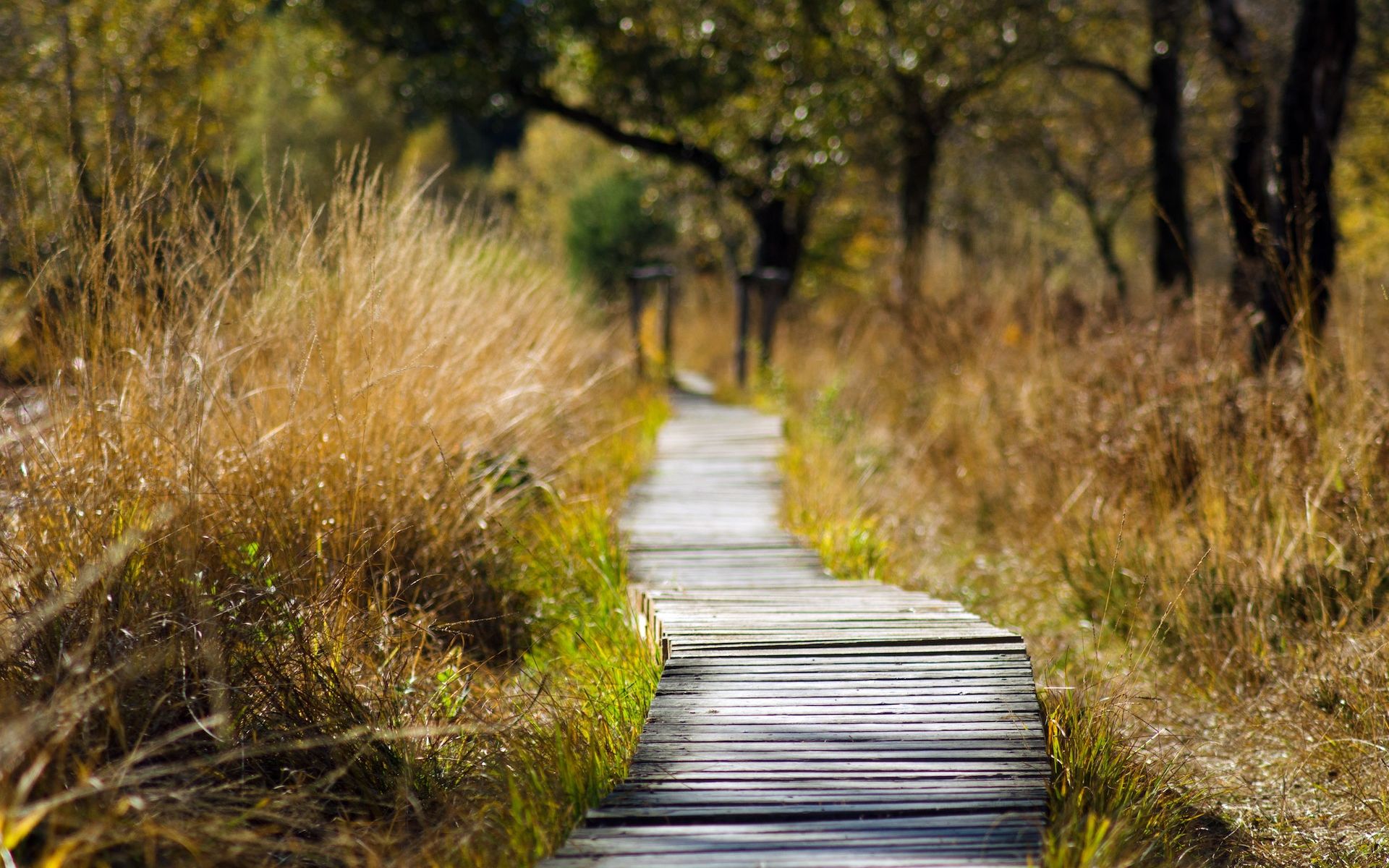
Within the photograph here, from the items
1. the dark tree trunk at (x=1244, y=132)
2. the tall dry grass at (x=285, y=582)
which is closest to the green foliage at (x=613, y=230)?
the dark tree trunk at (x=1244, y=132)

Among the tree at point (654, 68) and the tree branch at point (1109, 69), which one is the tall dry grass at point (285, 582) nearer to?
the tree at point (654, 68)

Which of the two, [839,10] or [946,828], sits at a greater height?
[839,10]

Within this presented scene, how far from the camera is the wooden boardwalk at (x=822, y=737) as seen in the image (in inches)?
80.2

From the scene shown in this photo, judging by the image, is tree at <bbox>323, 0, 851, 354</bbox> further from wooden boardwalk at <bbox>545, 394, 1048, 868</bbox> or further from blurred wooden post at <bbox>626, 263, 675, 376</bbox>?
wooden boardwalk at <bbox>545, 394, 1048, 868</bbox>

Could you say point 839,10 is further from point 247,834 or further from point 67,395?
point 247,834

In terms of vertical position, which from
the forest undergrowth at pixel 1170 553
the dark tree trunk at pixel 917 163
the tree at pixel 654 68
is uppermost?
the tree at pixel 654 68

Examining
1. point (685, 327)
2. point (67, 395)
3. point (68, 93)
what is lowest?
point (685, 327)

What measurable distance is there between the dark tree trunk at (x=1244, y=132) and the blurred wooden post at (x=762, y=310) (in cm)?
422

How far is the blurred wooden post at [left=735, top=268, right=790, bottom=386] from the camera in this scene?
407 inches

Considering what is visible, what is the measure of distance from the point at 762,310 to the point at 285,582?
7.98 meters

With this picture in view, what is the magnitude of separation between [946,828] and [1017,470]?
11.3ft

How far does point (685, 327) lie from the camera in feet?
51.6

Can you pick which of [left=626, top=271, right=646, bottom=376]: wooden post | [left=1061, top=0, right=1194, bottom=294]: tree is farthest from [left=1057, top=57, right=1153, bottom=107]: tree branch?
[left=626, top=271, right=646, bottom=376]: wooden post

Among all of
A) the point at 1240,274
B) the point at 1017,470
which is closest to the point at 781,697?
the point at 1017,470
